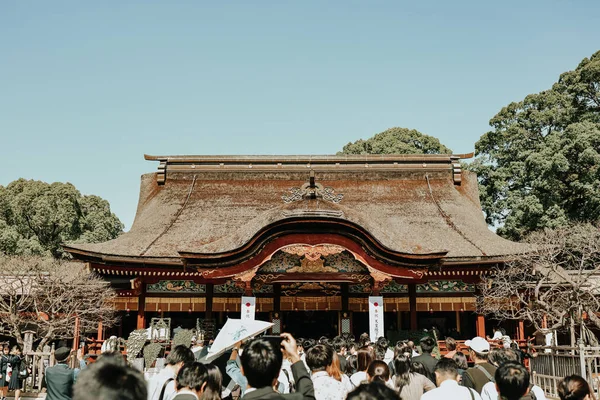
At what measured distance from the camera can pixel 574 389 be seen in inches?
165

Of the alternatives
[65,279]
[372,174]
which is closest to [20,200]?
[65,279]

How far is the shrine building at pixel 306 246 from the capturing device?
15.2m

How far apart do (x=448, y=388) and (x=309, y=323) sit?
14.2 meters

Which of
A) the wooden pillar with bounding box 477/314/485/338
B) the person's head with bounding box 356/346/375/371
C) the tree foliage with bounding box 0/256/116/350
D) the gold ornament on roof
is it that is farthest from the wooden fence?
the tree foliage with bounding box 0/256/116/350

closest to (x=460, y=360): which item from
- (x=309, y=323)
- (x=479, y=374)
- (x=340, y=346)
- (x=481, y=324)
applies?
(x=479, y=374)

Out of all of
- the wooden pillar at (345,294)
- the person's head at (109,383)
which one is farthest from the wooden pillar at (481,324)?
the person's head at (109,383)

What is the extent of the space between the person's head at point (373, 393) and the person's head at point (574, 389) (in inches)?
81.5

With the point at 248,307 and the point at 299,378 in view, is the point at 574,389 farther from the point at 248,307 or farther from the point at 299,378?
the point at 248,307

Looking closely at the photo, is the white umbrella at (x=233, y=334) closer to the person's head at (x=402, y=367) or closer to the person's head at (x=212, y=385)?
the person's head at (x=212, y=385)

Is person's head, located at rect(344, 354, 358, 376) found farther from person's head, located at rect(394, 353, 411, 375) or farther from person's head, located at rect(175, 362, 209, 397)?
person's head, located at rect(175, 362, 209, 397)

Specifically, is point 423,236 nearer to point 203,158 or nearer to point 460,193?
point 460,193

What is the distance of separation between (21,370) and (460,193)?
53.1 ft

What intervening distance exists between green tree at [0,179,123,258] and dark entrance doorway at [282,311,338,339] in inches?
732

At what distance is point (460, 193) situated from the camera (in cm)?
2219
